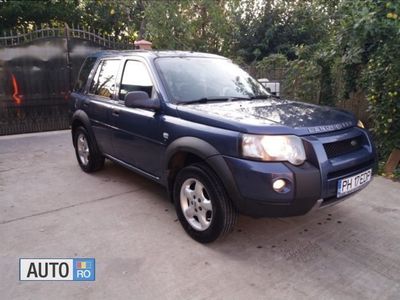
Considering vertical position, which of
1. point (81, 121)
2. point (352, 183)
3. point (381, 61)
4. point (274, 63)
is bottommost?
point (352, 183)

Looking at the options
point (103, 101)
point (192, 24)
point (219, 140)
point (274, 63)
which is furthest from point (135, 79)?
point (192, 24)

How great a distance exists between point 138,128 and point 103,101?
1005 mm

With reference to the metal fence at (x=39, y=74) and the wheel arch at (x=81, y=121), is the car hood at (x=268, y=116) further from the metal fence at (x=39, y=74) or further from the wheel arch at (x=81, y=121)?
the metal fence at (x=39, y=74)

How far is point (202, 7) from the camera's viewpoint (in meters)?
12.4

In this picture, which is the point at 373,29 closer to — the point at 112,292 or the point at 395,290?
the point at 395,290

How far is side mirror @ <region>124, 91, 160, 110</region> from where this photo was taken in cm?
342

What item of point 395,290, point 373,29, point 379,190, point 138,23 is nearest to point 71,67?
point 138,23

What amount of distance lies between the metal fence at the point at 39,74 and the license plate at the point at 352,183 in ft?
24.4

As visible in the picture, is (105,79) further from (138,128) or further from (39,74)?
(39,74)

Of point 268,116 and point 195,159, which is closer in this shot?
point 268,116

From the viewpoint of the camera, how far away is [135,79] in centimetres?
402

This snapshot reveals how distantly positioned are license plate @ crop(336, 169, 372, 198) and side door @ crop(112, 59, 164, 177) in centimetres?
172

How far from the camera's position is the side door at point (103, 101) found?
14.4 feet

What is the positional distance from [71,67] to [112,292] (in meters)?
7.16
